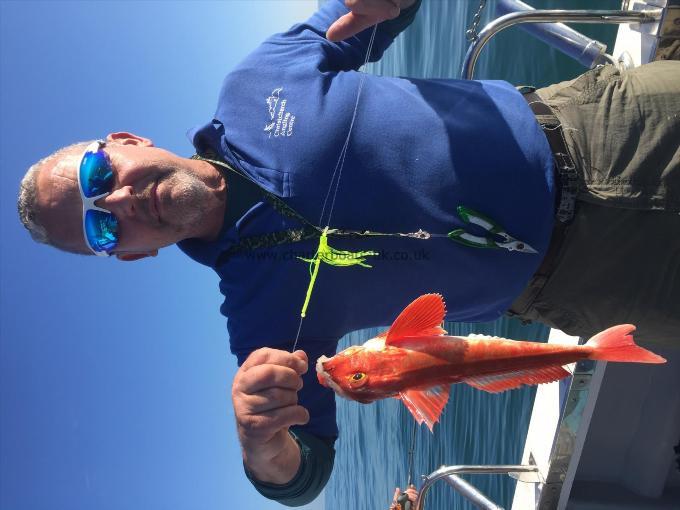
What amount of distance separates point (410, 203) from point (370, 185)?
0.21 metres

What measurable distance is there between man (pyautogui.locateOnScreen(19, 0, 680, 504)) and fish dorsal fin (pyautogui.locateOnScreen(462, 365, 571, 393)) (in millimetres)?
658

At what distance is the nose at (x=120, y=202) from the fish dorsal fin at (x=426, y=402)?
6.40 feet

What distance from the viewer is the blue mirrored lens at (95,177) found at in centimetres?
329

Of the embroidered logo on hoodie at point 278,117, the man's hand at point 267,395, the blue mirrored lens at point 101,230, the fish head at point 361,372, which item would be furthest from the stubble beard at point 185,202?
the fish head at point 361,372

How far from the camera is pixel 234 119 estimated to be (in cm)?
312

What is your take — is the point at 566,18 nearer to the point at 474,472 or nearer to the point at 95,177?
the point at 95,177

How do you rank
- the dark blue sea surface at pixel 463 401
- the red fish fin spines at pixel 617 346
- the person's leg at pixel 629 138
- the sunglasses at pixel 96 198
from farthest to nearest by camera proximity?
the dark blue sea surface at pixel 463 401
the sunglasses at pixel 96 198
the person's leg at pixel 629 138
the red fish fin spines at pixel 617 346

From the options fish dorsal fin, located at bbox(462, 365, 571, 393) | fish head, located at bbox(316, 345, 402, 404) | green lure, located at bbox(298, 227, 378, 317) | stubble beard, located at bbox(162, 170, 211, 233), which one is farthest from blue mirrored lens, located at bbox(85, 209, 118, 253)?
fish dorsal fin, located at bbox(462, 365, 571, 393)

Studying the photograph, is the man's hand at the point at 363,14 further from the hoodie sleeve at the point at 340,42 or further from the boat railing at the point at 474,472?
the boat railing at the point at 474,472

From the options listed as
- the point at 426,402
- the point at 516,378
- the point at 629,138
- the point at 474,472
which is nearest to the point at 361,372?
the point at 426,402

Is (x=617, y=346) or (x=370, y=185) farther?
(x=370, y=185)

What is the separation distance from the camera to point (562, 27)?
448 cm

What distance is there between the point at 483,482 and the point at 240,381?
7.62m

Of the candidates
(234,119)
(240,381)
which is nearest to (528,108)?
(234,119)
